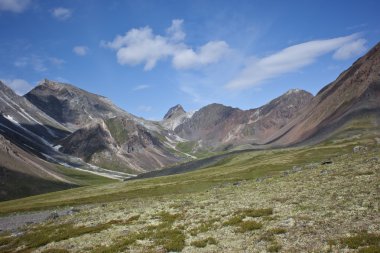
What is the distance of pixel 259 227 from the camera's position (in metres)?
31.0

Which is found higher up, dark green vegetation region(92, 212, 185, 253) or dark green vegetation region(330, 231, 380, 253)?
dark green vegetation region(330, 231, 380, 253)

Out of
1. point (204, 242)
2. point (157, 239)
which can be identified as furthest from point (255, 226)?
point (157, 239)

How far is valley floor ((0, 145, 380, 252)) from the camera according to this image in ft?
83.0

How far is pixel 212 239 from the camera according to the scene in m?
29.7

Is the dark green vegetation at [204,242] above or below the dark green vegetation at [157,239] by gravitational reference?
above

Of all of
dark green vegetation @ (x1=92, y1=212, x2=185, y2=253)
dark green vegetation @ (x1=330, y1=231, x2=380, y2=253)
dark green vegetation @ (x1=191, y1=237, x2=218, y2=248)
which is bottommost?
dark green vegetation @ (x1=92, y1=212, x2=185, y2=253)

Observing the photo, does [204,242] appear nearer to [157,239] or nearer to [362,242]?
[157,239]

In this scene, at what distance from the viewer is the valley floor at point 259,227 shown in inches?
996

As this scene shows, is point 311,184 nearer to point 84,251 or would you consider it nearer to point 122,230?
point 122,230

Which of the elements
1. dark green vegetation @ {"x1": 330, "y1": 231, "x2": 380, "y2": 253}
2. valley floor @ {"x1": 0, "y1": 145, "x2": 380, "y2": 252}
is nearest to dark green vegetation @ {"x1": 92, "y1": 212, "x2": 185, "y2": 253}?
valley floor @ {"x1": 0, "y1": 145, "x2": 380, "y2": 252}

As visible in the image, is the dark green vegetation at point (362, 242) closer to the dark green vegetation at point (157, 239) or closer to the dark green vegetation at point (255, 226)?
the dark green vegetation at point (255, 226)

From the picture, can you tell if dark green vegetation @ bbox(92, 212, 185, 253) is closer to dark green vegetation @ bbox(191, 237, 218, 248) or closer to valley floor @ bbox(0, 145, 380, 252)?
valley floor @ bbox(0, 145, 380, 252)

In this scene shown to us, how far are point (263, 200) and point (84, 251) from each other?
72.8ft

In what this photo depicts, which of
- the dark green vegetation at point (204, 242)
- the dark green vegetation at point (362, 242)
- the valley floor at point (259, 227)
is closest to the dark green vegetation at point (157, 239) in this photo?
the valley floor at point (259, 227)
